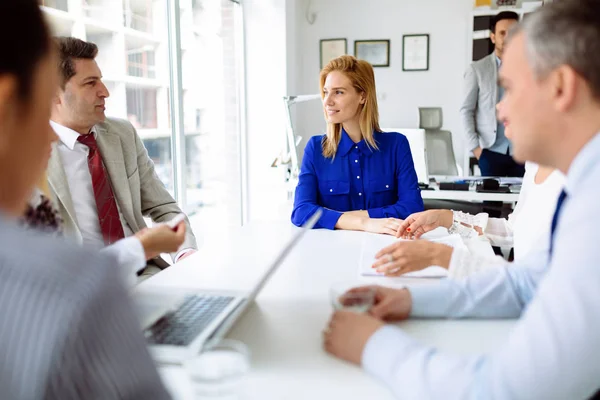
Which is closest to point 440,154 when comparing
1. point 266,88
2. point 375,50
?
point 266,88

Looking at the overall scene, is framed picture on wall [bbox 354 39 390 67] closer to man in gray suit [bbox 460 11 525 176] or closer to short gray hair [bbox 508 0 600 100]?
man in gray suit [bbox 460 11 525 176]

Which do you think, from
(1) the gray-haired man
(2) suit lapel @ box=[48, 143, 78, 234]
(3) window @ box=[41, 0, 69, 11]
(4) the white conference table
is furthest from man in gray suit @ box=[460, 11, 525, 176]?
(1) the gray-haired man

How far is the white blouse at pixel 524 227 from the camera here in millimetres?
1293

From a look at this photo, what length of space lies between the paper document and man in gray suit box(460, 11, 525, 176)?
2.28 metres

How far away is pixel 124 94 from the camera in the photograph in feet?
11.1

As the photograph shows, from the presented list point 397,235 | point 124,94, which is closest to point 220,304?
point 397,235

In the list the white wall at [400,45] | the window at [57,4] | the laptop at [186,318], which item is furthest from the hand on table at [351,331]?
the white wall at [400,45]

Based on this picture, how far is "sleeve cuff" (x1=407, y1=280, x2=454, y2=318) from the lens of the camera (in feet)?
3.46

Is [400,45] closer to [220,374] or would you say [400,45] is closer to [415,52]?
[415,52]

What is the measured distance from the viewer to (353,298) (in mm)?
1026

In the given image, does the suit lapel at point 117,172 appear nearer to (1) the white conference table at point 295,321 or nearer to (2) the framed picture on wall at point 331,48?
(1) the white conference table at point 295,321

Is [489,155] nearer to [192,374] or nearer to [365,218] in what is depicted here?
[365,218]

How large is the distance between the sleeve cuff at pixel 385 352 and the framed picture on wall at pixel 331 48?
567 centimetres

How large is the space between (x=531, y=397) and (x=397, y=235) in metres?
1.14
